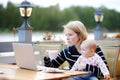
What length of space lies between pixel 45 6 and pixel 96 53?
2522 mm

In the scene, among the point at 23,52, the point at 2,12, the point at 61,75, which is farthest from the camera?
the point at 2,12

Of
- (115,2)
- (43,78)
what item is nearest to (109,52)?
(43,78)

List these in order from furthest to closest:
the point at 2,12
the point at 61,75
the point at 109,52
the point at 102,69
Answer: the point at 2,12, the point at 109,52, the point at 102,69, the point at 61,75

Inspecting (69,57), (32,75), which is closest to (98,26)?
(69,57)

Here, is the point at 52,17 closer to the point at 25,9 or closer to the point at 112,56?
the point at 25,9

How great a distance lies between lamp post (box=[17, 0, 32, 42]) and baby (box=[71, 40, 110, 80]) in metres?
1.92

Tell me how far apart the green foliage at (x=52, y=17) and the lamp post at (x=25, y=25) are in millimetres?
198

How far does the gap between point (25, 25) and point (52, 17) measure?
34.0 inches

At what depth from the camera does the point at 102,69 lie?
2.94m

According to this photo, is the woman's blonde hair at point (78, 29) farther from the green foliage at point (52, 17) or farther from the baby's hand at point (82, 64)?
the green foliage at point (52, 17)

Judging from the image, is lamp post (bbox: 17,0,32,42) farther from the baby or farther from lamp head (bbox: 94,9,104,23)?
lamp head (bbox: 94,9,104,23)

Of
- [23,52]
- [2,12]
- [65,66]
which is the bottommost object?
[65,66]

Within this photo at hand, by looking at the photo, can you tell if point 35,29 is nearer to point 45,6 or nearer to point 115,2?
point 45,6

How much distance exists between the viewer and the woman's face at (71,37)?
10.1ft
